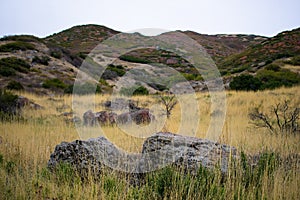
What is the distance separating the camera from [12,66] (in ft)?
71.6

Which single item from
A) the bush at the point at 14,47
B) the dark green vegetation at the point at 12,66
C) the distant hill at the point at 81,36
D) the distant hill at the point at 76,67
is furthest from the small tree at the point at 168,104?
the distant hill at the point at 81,36

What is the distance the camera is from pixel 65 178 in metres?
3.27

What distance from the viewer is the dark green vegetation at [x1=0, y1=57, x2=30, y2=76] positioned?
20.0m

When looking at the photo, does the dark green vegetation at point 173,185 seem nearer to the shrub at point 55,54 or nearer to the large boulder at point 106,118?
the large boulder at point 106,118

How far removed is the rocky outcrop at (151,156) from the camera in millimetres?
3312

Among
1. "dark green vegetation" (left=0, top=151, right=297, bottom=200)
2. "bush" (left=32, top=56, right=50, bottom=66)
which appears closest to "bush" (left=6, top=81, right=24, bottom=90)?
"bush" (left=32, top=56, right=50, bottom=66)

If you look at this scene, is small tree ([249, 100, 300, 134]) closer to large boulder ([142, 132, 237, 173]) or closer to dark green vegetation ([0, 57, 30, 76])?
large boulder ([142, 132, 237, 173])

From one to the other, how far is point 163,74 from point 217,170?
33790 mm

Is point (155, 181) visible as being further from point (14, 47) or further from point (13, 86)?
point (14, 47)

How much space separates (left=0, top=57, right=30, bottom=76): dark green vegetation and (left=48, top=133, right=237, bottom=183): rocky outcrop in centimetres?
1887

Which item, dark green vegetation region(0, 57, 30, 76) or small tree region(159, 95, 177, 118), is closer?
small tree region(159, 95, 177, 118)

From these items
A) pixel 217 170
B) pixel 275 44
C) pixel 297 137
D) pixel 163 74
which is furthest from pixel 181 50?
pixel 217 170

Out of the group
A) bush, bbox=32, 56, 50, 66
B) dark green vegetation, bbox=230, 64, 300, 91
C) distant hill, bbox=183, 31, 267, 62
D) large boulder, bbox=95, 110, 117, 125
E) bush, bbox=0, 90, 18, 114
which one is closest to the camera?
large boulder, bbox=95, 110, 117, 125

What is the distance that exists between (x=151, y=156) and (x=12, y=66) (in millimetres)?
21764
